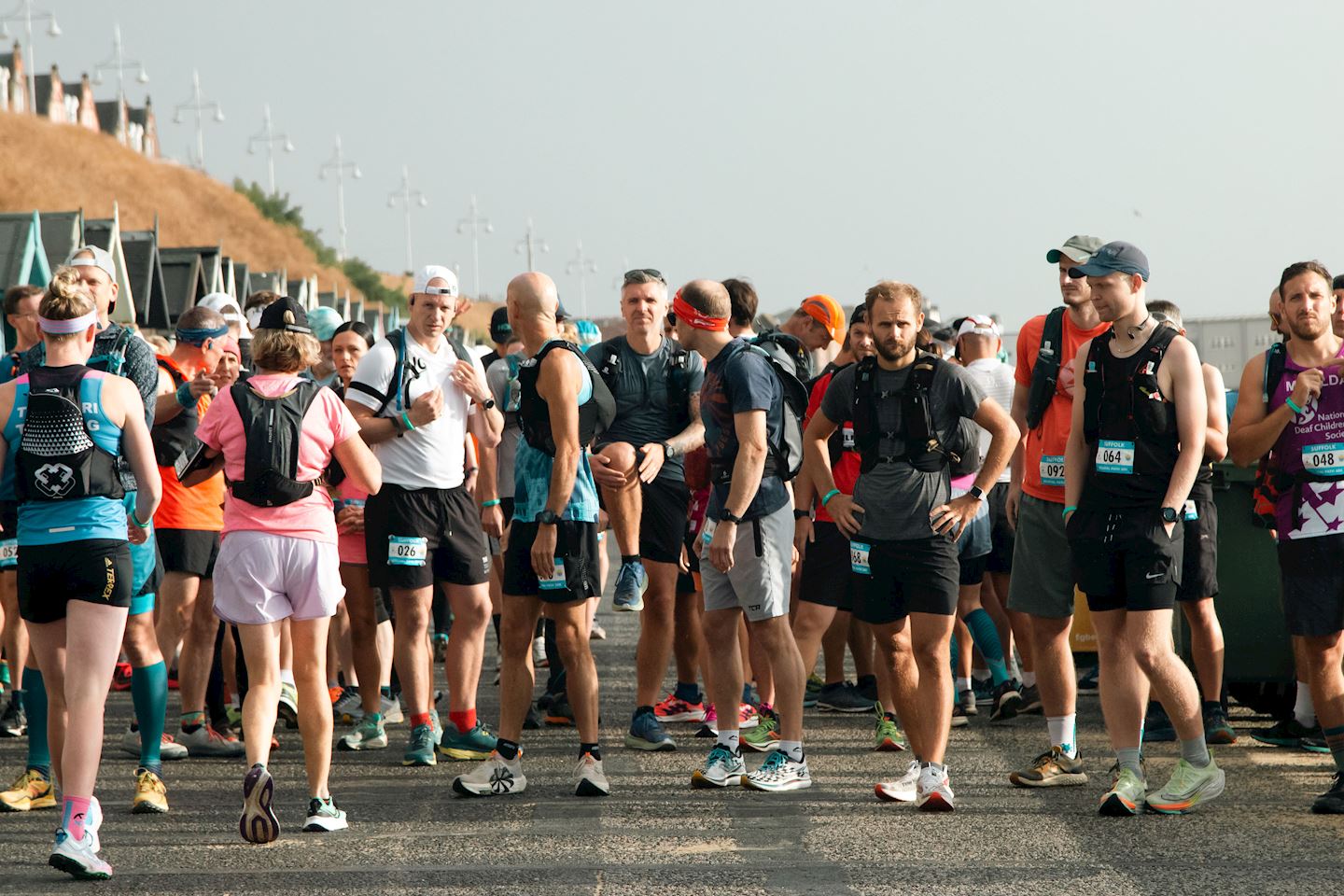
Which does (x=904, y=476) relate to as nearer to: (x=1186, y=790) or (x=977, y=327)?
(x=1186, y=790)

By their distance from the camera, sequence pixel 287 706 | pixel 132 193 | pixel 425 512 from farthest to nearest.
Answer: pixel 132 193 < pixel 287 706 < pixel 425 512

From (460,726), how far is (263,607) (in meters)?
2.07

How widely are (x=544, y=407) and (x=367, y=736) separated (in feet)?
8.10

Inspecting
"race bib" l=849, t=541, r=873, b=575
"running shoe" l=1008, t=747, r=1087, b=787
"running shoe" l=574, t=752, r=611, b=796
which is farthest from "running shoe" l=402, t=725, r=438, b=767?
"running shoe" l=1008, t=747, r=1087, b=787

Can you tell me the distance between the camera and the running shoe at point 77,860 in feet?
19.3

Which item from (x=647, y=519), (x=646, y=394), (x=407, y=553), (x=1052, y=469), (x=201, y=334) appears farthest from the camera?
(x=647, y=519)

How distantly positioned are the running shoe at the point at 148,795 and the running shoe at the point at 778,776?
2.49 meters

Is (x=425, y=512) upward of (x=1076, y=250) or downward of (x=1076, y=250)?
downward

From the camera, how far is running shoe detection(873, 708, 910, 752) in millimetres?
8641

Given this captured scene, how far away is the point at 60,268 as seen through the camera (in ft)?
21.4

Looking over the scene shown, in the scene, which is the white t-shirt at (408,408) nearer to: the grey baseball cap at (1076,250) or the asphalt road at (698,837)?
the asphalt road at (698,837)

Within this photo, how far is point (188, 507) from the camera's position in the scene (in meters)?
8.70

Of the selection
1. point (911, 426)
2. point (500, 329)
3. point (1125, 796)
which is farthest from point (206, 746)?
point (1125, 796)

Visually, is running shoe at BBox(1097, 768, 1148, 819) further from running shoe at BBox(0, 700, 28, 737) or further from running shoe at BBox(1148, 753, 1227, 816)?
running shoe at BBox(0, 700, 28, 737)
